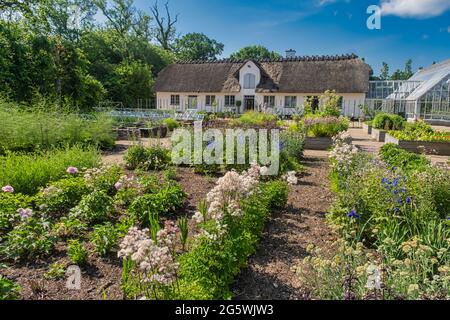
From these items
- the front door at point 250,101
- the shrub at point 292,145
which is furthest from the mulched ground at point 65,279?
the front door at point 250,101

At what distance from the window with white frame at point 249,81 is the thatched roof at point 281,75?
0.69m

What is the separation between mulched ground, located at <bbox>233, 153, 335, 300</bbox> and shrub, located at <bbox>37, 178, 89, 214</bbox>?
3024mm

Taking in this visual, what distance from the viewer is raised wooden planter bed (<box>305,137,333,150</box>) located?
40.0 ft

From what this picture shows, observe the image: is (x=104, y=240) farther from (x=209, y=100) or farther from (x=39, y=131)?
(x=209, y=100)

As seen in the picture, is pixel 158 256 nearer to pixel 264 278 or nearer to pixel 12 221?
pixel 264 278

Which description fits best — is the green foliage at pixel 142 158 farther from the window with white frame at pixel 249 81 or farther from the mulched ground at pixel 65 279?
the window with white frame at pixel 249 81

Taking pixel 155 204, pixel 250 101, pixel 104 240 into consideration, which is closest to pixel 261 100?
pixel 250 101

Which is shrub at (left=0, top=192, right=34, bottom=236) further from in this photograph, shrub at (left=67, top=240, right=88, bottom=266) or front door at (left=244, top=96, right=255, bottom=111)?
front door at (left=244, top=96, right=255, bottom=111)

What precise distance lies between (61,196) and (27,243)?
139 cm

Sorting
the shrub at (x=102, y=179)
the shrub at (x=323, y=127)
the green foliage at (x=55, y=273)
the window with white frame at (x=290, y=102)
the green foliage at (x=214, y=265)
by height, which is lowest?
the green foliage at (x=55, y=273)

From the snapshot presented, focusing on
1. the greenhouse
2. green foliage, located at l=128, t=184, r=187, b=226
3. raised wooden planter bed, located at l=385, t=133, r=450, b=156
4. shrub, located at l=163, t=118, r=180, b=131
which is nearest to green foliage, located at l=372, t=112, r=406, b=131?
raised wooden planter bed, located at l=385, t=133, r=450, b=156

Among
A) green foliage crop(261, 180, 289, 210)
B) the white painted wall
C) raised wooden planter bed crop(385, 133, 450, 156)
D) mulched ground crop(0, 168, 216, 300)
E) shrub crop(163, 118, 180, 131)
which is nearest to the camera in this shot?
mulched ground crop(0, 168, 216, 300)

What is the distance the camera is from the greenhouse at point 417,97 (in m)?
22.4

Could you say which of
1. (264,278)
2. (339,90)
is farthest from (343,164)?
(339,90)
